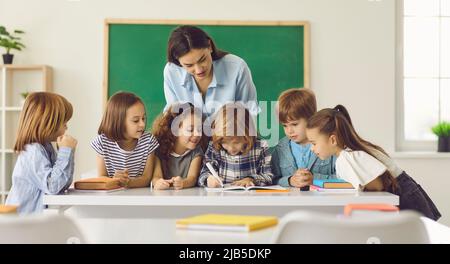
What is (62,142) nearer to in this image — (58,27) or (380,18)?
(58,27)

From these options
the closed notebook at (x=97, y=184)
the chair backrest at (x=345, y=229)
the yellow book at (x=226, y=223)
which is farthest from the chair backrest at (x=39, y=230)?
the closed notebook at (x=97, y=184)

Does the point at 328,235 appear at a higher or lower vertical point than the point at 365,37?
lower

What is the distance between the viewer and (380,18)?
515 centimetres

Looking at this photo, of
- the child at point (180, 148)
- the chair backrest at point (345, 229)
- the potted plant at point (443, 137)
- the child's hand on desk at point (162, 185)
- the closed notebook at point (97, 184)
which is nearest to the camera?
the chair backrest at point (345, 229)

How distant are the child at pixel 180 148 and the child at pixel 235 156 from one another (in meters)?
0.06

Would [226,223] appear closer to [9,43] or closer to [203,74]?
[203,74]

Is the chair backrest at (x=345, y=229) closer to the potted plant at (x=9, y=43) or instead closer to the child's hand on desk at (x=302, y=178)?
the child's hand on desk at (x=302, y=178)

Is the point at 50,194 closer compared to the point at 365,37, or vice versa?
the point at 50,194

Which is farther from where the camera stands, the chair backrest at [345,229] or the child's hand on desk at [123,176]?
the child's hand on desk at [123,176]

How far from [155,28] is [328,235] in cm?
404

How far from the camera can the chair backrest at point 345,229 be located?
1271mm

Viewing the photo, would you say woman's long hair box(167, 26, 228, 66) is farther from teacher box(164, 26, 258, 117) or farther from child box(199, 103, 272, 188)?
child box(199, 103, 272, 188)

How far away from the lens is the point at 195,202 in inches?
104

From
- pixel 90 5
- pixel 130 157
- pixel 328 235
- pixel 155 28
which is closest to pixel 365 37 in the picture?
pixel 155 28
